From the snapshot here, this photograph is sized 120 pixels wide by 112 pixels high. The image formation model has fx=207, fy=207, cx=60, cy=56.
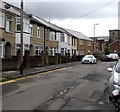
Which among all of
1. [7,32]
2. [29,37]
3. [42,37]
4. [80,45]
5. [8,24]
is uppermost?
[8,24]

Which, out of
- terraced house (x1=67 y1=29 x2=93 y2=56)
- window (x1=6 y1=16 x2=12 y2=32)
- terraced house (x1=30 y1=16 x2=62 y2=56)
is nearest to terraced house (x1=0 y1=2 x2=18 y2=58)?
window (x1=6 y1=16 x2=12 y2=32)

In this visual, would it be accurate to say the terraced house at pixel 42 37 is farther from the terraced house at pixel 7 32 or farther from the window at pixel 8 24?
the window at pixel 8 24

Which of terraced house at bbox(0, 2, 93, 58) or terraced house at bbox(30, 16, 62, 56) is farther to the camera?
terraced house at bbox(30, 16, 62, 56)

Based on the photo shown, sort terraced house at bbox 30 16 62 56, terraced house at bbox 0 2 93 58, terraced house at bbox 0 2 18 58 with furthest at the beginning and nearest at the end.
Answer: terraced house at bbox 30 16 62 56 < terraced house at bbox 0 2 93 58 < terraced house at bbox 0 2 18 58

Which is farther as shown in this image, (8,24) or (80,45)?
(80,45)

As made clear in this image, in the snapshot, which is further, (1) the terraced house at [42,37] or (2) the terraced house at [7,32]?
(1) the terraced house at [42,37]

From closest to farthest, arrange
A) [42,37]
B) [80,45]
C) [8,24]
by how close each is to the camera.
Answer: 1. [8,24]
2. [42,37]
3. [80,45]

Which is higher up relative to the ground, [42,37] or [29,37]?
[42,37]

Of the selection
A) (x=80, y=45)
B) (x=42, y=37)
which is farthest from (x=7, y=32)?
(x=80, y=45)

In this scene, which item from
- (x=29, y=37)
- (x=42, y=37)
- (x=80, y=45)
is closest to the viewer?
(x=29, y=37)

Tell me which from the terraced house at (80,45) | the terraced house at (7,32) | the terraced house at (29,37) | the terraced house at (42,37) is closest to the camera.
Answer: the terraced house at (7,32)

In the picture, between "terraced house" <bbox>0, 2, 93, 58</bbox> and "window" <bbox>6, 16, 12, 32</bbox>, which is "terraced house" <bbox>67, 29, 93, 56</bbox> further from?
"window" <bbox>6, 16, 12, 32</bbox>

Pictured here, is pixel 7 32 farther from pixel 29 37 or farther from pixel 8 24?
pixel 29 37

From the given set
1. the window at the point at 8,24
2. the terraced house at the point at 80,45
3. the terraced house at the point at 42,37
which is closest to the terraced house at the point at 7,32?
the window at the point at 8,24
